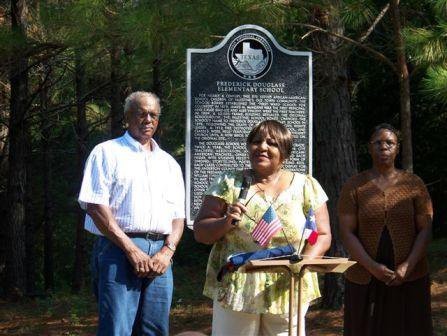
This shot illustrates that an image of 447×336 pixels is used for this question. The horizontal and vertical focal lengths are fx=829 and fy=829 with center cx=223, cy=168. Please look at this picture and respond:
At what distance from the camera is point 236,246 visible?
15.1ft

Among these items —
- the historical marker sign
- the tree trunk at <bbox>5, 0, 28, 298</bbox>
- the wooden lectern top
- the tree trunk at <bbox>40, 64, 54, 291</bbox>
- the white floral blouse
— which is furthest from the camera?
the tree trunk at <bbox>40, 64, 54, 291</bbox>

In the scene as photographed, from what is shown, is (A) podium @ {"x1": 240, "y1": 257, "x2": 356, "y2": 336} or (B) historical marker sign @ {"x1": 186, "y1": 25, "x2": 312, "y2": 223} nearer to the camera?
(A) podium @ {"x1": 240, "y1": 257, "x2": 356, "y2": 336}

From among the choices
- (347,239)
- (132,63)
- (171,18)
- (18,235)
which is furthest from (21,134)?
(347,239)

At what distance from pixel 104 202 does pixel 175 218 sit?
51 centimetres

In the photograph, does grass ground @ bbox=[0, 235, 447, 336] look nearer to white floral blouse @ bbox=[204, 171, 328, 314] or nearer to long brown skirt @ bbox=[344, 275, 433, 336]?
long brown skirt @ bbox=[344, 275, 433, 336]

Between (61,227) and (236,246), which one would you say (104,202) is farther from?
(61,227)

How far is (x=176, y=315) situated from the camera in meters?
10.3

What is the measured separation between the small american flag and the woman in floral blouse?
0.48ft

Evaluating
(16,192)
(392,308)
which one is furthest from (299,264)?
(16,192)

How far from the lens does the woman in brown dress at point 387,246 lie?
18.7ft

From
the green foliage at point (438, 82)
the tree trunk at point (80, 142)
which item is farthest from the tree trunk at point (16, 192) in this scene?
the green foliage at point (438, 82)

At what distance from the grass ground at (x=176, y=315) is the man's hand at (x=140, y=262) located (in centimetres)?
400

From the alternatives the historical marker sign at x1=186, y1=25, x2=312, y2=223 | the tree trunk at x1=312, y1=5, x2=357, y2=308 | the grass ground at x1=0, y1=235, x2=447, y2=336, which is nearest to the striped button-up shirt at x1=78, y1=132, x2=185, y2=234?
the historical marker sign at x1=186, y1=25, x2=312, y2=223

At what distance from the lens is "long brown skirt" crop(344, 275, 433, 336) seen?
18.9 ft
